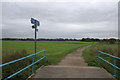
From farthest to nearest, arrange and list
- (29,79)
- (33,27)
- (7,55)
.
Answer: (33,27)
(7,55)
(29,79)

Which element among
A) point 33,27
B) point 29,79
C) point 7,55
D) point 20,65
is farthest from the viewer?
point 33,27

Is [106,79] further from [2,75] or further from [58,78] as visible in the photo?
[2,75]

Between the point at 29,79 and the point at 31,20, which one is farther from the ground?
the point at 31,20

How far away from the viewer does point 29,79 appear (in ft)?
15.0

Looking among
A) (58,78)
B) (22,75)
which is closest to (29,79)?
(22,75)

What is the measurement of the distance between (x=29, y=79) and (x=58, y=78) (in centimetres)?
108

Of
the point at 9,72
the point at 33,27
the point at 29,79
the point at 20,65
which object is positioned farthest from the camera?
the point at 33,27

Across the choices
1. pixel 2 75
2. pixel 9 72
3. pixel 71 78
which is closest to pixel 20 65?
pixel 9 72

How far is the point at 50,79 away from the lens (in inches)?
181

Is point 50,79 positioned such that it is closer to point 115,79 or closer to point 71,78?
point 71,78

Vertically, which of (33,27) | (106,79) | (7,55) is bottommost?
(106,79)

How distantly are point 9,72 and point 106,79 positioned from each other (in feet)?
12.5

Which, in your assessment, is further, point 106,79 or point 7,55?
point 7,55

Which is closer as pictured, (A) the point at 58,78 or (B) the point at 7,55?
(A) the point at 58,78
